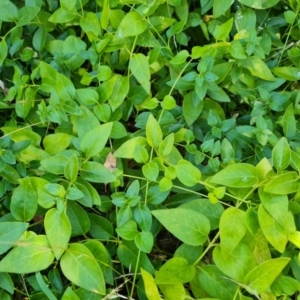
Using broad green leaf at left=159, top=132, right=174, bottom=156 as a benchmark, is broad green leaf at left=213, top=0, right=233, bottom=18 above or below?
above

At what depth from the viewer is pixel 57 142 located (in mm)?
1301

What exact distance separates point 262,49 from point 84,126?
1.84 feet

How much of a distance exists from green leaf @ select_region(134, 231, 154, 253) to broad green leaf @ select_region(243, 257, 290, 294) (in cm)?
24

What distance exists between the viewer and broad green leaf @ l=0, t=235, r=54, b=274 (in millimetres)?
1099

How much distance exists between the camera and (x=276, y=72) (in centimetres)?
139

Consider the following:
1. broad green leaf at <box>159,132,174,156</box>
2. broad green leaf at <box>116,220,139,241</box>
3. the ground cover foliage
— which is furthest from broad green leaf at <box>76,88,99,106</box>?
broad green leaf at <box>116,220,139,241</box>

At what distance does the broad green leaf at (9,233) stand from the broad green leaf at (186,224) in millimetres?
315

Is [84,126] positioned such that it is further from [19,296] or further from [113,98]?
[19,296]

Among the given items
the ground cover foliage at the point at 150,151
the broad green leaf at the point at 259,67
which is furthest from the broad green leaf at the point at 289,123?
the broad green leaf at the point at 259,67

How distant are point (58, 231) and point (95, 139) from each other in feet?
0.79

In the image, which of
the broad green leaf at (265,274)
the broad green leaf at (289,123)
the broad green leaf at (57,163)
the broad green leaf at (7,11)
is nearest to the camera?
the broad green leaf at (265,274)

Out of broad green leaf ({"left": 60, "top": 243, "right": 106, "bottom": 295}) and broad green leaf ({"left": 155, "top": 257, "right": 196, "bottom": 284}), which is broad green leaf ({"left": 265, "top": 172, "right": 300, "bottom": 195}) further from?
broad green leaf ({"left": 60, "top": 243, "right": 106, "bottom": 295})

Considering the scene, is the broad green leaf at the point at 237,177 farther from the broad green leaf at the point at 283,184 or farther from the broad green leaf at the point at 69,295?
the broad green leaf at the point at 69,295

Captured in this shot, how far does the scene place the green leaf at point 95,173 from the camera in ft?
3.83
